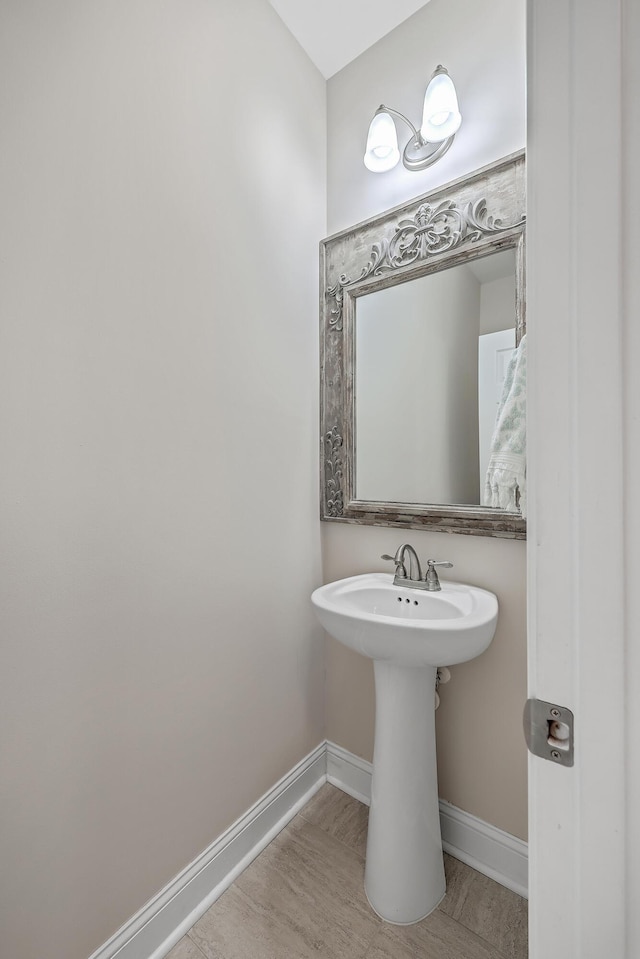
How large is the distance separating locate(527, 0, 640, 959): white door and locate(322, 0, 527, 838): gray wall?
89cm

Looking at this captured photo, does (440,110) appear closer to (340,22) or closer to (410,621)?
(340,22)

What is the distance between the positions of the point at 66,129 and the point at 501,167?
3.60 ft

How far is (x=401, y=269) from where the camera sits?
1.47 meters

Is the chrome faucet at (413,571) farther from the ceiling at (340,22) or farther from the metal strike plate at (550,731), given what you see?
the ceiling at (340,22)

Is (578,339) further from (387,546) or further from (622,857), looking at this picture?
(387,546)

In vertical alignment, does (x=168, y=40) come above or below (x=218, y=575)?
above

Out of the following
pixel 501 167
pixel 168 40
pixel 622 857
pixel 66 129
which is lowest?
pixel 622 857

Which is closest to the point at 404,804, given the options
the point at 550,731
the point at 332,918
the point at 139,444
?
the point at 332,918

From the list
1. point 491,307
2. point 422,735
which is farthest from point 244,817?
point 491,307

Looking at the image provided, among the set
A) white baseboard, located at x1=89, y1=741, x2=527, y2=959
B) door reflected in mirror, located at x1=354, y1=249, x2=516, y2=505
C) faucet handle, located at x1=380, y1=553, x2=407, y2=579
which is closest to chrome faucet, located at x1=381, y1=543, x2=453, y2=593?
faucet handle, located at x1=380, y1=553, x2=407, y2=579

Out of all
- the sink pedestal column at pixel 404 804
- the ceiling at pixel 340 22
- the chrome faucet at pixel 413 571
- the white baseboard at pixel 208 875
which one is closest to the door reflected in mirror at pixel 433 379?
the chrome faucet at pixel 413 571

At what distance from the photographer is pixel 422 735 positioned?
1260 mm

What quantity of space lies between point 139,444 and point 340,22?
5.28 ft

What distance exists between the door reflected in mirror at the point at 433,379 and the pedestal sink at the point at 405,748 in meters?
0.35
